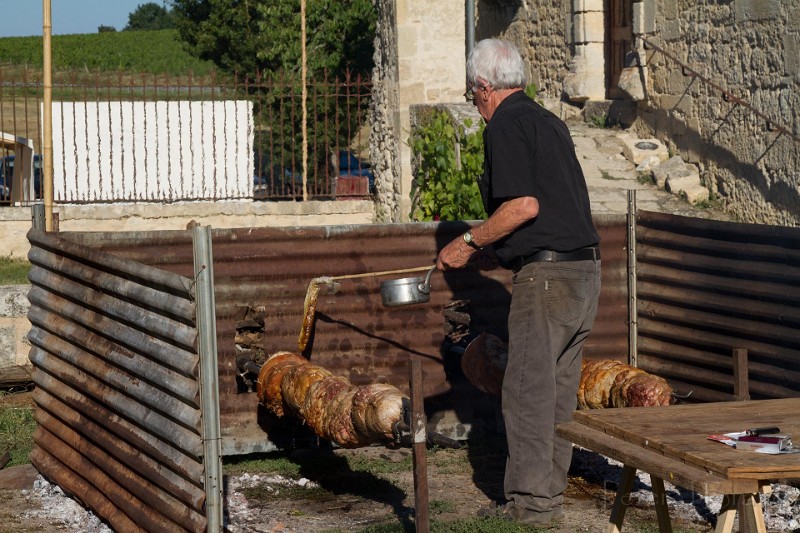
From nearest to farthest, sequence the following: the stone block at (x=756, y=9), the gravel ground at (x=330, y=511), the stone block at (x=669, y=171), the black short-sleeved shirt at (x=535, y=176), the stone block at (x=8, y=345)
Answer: the black short-sleeved shirt at (x=535, y=176) → the gravel ground at (x=330, y=511) → the stone block at (x=8, y=345) → the stone block at (x=756, y=9) → the stone block at (x=669, y=171)

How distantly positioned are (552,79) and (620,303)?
1158 centimetres

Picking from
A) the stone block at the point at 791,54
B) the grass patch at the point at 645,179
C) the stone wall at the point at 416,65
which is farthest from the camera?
the stone wall at the point at 416,65

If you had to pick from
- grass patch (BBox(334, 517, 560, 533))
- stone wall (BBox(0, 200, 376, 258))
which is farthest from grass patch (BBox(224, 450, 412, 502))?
stone wall (BBox(0, 200, 376, 258))

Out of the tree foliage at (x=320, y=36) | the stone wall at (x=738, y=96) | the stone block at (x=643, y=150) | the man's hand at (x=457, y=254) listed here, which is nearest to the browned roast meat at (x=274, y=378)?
the man's hand at (x=457, y=254)

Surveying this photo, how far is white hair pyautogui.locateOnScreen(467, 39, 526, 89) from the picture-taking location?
17.5 ft

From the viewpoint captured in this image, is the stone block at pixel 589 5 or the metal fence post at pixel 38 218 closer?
the metal fence post at pixel 38 218

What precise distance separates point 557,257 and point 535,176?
381 millimetres

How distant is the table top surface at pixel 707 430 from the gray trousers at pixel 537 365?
1206 mm

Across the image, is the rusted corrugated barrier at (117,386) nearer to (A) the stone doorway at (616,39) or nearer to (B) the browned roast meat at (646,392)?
(B) the browned roast meat at (646,392)

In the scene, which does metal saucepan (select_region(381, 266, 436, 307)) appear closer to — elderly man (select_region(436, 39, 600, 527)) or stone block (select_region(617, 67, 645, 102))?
elderly man (select_region(436, 39, 600, 527))

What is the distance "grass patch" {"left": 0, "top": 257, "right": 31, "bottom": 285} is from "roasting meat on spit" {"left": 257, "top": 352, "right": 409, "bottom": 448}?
20.8ft

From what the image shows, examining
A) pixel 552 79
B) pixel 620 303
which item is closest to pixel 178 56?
pixel 552 79

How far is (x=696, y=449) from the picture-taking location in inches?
136

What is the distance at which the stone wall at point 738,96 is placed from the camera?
11773 mm
